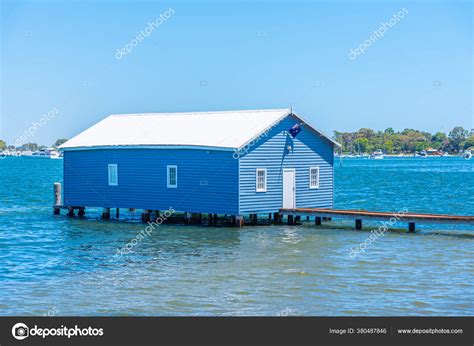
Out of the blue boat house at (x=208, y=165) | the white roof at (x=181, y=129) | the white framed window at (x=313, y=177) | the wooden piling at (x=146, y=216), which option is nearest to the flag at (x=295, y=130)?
the blue boat house at (x=208, y=165)

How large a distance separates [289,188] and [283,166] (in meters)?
A: 1.16

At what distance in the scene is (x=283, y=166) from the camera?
39094mm

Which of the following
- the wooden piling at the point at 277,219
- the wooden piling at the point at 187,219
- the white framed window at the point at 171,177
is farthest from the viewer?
the wooden piling at the point at 187,219

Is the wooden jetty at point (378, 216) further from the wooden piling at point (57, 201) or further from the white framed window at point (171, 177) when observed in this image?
the wooden piling at point (57, 201)

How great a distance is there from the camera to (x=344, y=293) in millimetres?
22703

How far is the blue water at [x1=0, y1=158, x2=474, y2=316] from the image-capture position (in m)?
21.2

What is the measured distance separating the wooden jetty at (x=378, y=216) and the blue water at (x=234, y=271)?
0.67 m

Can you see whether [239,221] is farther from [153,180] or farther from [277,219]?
[153,180]

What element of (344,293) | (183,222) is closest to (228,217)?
(183,222)

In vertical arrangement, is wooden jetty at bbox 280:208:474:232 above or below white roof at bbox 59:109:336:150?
below

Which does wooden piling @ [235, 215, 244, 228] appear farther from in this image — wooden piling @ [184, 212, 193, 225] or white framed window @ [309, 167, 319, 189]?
white framed window @ [309, 167, 319, 189]

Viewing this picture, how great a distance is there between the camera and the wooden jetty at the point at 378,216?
33844 mm

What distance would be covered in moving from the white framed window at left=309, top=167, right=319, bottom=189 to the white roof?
3514mm

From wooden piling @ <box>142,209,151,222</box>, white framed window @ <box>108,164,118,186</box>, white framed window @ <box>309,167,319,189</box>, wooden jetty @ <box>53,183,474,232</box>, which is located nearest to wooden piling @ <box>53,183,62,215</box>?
wooden jetty @ <box>53,183,474,232</box>
